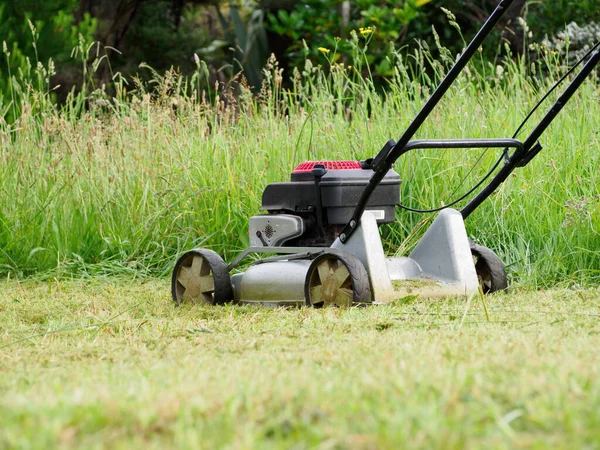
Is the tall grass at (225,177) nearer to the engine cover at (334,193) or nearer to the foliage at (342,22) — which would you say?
the engine cover at (334,193)

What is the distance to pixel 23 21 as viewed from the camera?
9453 millimetres

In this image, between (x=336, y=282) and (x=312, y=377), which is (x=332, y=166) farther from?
(x=312, y=377)

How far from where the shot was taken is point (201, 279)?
10.8 feet

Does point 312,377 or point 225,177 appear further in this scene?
point 225,177

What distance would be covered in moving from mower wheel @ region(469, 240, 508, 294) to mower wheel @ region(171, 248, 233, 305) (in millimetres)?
942

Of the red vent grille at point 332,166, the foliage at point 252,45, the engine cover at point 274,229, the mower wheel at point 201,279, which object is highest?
the foliage at point 252,45

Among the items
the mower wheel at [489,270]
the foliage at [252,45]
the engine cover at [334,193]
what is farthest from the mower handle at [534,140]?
the foliage at [252,45]

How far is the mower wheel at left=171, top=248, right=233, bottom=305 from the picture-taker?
127 inches

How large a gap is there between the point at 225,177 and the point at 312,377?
2.98 meters

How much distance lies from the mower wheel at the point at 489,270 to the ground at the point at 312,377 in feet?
0.59

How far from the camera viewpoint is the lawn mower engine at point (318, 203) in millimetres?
3100

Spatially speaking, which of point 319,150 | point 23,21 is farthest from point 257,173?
point 23,21

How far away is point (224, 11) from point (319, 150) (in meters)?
16.6

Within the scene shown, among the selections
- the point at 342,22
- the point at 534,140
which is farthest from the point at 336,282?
the point at 342,22
